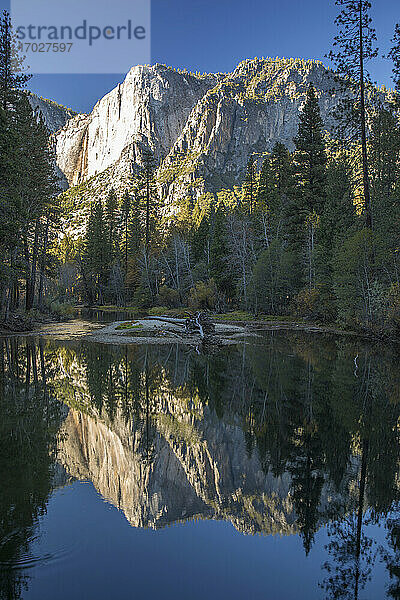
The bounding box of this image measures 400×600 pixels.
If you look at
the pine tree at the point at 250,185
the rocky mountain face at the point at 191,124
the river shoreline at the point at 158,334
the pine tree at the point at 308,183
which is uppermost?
the rocky mountain face at the point at 191,124

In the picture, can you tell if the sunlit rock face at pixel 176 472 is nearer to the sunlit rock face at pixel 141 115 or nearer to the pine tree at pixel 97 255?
the pine tree at pixel 97 255

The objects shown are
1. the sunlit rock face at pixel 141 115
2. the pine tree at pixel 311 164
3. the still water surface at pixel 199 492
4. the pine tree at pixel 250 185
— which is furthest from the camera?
the sunlit rock face at pixel 141 115

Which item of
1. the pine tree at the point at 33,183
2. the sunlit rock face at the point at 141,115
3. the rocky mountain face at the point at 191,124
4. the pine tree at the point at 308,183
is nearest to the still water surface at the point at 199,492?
the pine tree at the point at 33,183

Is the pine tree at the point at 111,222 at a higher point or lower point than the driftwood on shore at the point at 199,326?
higher

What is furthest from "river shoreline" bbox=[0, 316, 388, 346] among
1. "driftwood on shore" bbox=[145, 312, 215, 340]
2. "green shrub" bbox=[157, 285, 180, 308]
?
"green shrub" bbox=[157, 285, 180, 308]

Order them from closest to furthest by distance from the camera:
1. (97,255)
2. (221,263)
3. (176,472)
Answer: (176,472)
(221,263)
(97,255)

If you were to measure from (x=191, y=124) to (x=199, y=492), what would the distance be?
547ft

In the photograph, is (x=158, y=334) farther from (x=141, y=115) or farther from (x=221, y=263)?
(x=141, y=115)

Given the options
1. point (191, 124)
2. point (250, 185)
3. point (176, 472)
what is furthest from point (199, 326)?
point (191, 124)

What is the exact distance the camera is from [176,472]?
4.87 meters

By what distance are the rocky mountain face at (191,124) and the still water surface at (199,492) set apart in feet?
405

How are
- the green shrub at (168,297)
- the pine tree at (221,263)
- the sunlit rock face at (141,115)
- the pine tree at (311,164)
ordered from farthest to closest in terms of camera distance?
the sunlit rock face at (141,115)
the green shrub at (168,297)
the pine tree at (221,263)
the pine tree at (311,164)

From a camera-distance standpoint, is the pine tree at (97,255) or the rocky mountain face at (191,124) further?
the rocky mountain face at (191,124)

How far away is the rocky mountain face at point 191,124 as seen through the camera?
142 metres
